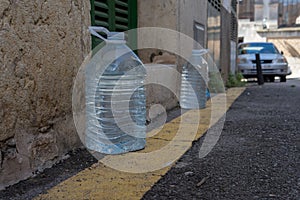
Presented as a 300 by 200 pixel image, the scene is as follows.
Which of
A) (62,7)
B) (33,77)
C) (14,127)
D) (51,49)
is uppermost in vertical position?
(62,7)

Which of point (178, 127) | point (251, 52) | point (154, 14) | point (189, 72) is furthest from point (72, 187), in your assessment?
point (251, 52)

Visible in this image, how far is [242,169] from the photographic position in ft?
7.66

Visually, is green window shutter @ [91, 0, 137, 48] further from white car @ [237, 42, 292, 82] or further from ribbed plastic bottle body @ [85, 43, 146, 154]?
white car @ [237, 42, 292, 82]

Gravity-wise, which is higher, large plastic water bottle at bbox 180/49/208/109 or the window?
the window

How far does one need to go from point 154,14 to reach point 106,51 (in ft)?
5.87

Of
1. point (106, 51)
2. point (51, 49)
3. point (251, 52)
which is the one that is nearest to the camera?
point (51, 49)

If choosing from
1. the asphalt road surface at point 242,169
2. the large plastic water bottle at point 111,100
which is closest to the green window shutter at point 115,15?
the large plastic water bottle at point 111,100

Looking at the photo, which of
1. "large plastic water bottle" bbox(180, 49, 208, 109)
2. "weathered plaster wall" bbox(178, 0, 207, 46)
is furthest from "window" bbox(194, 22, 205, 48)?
"large plastic water bottle" bbox(180, 49, 208, 109)

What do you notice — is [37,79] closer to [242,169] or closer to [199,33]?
[242,169]

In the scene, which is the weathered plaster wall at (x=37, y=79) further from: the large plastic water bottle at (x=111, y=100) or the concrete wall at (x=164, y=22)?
the concrete wall at (x=164, y=22)

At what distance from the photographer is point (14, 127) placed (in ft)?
6.49

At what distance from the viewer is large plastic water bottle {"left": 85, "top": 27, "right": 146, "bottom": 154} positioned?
270 centimetres

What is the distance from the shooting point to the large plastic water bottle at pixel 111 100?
2.70m

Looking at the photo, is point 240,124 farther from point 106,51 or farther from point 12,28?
point 12,28
